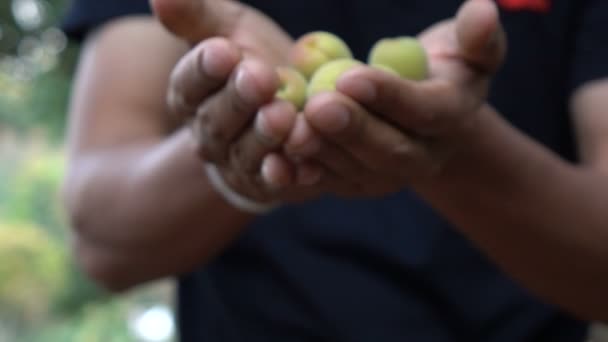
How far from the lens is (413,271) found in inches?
24.0

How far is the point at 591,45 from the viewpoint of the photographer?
0.65 meters

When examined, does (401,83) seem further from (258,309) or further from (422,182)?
(258,309)

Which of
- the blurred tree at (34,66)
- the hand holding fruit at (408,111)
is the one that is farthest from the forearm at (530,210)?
the blurred tree at (34,66)

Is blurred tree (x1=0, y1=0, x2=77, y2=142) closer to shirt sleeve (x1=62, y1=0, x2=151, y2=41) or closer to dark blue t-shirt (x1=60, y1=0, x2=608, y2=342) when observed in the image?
shirt sleeve (x1=62, y1=0, x2=151, y2=41)

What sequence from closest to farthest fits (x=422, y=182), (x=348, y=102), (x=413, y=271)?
(x=348, y=102), (x=422, y=182), (x=413, y=271)

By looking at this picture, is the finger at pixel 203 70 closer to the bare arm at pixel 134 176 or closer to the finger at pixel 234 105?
the finger at pixel 234 105

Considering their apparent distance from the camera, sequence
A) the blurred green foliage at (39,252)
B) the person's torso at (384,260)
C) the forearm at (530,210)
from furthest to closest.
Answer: the blurred green foliage at (39,252) < the person's torso at (384,260) < the forearm at (530,210)

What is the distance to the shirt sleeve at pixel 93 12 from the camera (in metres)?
0.67

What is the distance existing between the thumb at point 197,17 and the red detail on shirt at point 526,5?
27 cm

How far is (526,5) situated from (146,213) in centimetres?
37

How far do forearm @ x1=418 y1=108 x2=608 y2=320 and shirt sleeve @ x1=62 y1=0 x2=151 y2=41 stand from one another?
322mm

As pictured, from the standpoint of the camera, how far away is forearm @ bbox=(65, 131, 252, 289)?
22.5 inches

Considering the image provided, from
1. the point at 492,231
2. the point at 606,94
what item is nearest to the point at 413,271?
the point at 492,231

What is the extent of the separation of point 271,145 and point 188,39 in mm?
91
